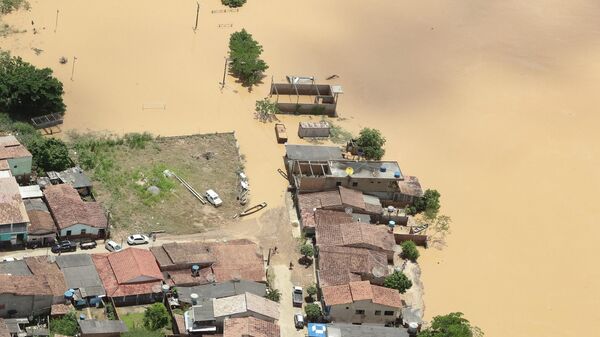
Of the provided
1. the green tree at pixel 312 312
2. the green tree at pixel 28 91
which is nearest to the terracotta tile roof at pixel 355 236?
the green tree at pixel 312 312

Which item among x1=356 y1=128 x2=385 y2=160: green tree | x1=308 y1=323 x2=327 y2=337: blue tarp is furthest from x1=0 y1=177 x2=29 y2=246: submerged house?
x1=356 y1=128 x2=385 y2=160: green tree

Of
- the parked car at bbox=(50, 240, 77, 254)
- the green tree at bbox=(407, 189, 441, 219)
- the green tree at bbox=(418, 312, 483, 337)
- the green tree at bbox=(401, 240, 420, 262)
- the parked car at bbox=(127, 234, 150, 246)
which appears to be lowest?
the green tree at bbox=(418, 312, 483, 337)

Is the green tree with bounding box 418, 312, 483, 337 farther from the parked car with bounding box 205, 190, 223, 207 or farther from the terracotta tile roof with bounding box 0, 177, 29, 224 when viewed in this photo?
the terracotta tile roof with bounding box 0, 177, 29, 224

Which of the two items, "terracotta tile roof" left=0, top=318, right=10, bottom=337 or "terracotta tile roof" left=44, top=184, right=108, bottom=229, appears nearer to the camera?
"terracotta tile roof" left=0, top=318, right=10, bottom=337

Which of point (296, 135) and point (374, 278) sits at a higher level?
point (296, 135)

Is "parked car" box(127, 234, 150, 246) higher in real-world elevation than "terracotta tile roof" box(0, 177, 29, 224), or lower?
lower

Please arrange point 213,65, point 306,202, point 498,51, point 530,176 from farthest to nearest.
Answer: point 498,51
point 213,65
point 530,176
point 306,202

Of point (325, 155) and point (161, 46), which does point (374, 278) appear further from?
point (161, 46)

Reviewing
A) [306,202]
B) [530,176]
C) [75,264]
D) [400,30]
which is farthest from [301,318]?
[400,30]
